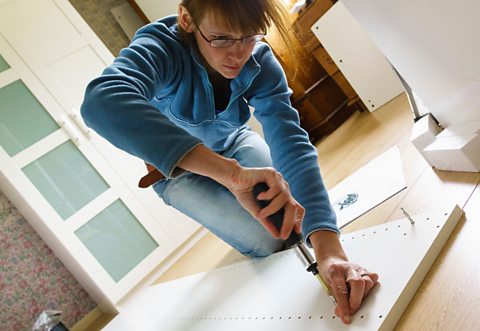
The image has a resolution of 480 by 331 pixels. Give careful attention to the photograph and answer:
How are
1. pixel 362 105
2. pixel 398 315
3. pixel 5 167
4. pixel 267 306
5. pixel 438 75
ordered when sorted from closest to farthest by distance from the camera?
pixel 398 315
pixel 267 306
pixel 438 75
pixel 5 167
pixel 362 105

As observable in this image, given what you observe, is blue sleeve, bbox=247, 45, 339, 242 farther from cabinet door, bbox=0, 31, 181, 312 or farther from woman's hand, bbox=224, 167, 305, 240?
cabinet door, bbox=0, 31, 181, 312

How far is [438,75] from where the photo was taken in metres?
1.04

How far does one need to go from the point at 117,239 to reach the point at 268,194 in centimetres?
196

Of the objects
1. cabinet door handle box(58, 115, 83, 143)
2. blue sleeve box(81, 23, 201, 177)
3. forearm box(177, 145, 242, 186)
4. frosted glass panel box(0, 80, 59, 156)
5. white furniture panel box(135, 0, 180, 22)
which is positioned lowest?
forearm box(177, 145, 242, 186)

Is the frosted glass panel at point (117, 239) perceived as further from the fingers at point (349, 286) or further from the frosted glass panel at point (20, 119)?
the fingers at point (349, 286)

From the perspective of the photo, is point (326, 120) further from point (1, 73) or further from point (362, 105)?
point (1, 73)

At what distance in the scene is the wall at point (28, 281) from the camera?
2346mm

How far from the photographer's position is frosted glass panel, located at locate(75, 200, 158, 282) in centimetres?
235

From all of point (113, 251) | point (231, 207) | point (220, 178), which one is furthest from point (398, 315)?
point (113, 251)

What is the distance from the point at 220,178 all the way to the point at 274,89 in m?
0.53

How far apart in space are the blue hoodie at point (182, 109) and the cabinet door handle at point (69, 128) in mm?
1288

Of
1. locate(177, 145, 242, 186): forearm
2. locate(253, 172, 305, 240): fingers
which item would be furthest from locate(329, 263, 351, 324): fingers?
locate(177, 145, 242, 186): forearm

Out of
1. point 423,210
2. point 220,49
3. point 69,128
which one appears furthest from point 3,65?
point 423,210

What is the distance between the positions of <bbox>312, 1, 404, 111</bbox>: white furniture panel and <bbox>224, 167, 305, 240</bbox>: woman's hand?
1858 mm
